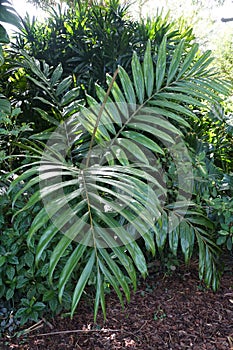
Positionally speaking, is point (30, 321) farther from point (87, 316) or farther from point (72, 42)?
point (72, 42)

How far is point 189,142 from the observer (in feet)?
6.81

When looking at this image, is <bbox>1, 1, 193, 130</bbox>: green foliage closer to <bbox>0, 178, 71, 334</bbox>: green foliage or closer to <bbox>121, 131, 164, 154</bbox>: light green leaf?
<bbox>121, 131, 164, 154</bbox>: light green leaf

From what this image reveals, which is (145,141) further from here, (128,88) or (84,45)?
(84,45)

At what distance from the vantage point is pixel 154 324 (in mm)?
1589

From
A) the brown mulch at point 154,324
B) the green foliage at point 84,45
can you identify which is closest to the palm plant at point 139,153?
the brown mulch at point 154,324

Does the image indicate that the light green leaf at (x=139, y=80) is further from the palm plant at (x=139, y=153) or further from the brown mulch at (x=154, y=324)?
the brown mulch at (x=154, y=324)

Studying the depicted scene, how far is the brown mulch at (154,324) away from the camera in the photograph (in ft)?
4.82

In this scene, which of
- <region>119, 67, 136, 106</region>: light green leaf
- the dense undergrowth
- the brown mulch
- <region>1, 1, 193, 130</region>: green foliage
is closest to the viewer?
the dense undergrowth

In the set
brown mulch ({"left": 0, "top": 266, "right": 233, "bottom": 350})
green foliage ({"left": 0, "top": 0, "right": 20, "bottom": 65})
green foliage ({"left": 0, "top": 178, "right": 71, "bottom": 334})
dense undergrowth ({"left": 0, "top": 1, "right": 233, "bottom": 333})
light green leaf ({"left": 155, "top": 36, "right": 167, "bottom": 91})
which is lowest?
brown mulch ({"left": 0, "top": 266, "right": 233, "bottom": 350})

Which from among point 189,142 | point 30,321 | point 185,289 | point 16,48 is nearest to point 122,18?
point 16,48

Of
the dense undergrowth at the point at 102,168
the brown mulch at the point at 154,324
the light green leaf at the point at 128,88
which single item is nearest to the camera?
the dense undergrowth at the point at 102,168

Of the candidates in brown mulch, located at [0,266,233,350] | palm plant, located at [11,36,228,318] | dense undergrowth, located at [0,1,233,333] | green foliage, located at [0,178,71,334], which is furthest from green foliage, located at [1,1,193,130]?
brown mulch, located at [0,266,233,350]

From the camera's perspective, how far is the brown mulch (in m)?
1.47

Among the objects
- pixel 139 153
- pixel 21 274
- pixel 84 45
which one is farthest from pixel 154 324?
pixel 84 45
